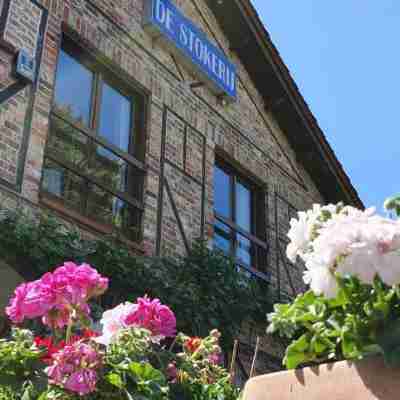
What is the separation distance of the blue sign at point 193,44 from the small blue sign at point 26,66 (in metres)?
2.18

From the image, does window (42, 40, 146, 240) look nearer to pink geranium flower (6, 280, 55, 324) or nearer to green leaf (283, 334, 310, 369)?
pink geranium flower (6, 280, 55, 324)

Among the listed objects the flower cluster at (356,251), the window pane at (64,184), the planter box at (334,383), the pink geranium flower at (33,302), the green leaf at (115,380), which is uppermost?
the window pane at (64,184)

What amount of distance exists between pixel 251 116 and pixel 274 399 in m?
8.34

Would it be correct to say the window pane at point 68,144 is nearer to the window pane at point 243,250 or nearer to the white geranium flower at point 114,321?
the window pane at point 243,250

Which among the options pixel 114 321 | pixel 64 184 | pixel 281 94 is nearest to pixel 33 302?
pixel 114 321

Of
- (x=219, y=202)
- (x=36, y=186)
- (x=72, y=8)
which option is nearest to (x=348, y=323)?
(x=36, y=186)

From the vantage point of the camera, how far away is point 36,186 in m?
5.51

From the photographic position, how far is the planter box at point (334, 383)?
1.49 m

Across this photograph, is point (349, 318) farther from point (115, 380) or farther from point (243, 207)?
point (243, 207)

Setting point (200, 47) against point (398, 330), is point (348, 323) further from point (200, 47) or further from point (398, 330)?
point (200, 47)

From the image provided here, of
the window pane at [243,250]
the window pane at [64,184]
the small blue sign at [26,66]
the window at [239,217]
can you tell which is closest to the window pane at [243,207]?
the window at [239,217]

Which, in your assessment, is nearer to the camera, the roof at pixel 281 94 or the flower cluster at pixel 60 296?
the flower cluster at pixel 60 296

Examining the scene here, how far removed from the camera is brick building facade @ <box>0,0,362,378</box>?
5773 millimetres

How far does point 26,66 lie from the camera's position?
5711mm
